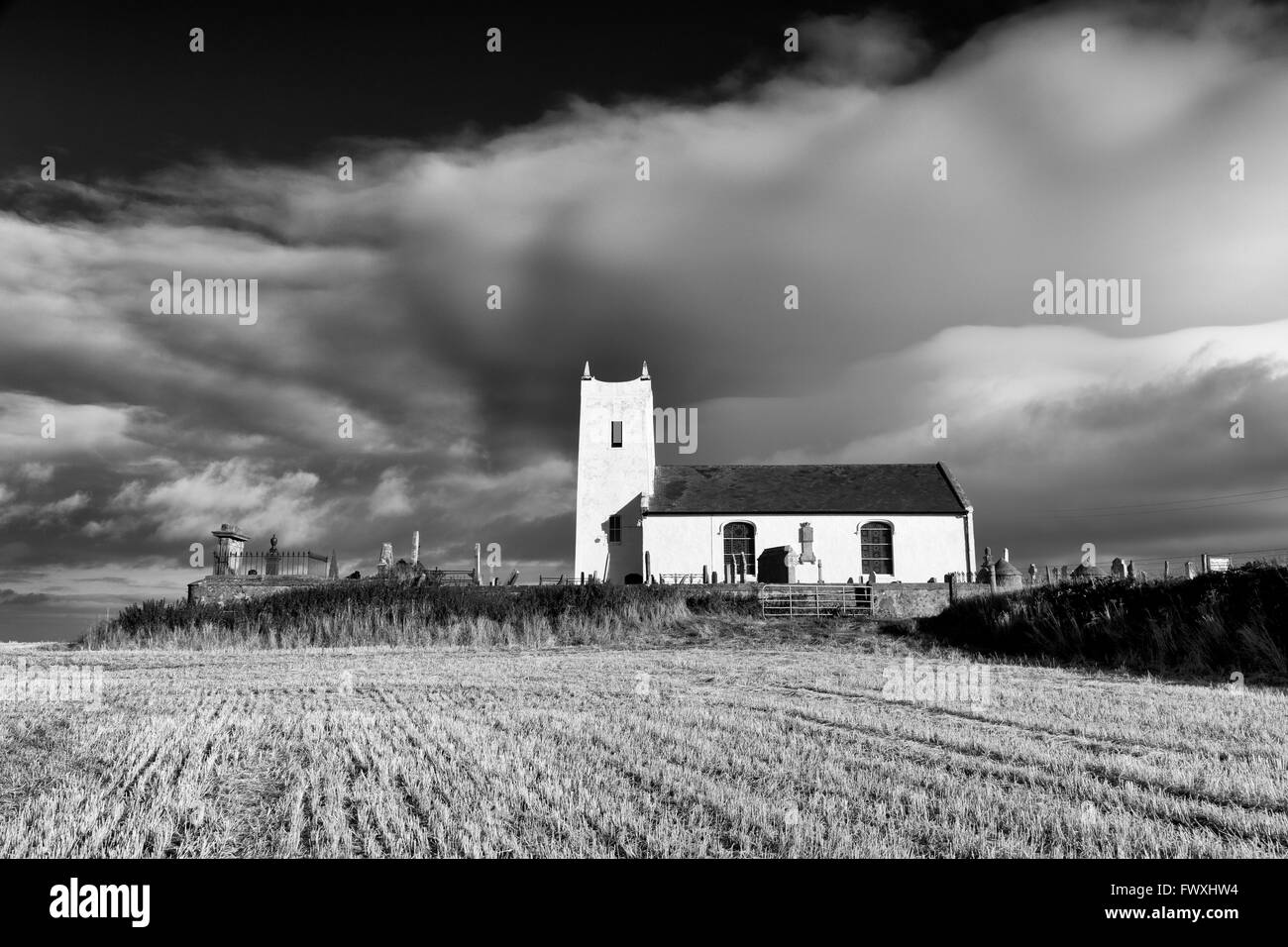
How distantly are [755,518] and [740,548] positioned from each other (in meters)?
1.52

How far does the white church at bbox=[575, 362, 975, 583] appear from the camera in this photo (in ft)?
139

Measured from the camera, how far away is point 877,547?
141ft

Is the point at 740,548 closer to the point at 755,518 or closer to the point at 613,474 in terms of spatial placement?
the point at 755,518

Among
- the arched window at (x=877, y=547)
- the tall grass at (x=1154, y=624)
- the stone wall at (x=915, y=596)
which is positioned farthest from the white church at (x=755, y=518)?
the tall grass at (x=1154, y=624)

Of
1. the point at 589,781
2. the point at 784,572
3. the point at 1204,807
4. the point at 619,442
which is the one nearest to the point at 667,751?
the point at 589,781

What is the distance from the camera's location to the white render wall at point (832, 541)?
139 feet

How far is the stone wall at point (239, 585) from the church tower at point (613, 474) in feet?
49.5

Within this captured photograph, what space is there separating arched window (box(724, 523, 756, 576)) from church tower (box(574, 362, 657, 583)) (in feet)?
13.2

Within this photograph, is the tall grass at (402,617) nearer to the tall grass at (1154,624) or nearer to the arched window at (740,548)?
the tall grass at (1154,624)

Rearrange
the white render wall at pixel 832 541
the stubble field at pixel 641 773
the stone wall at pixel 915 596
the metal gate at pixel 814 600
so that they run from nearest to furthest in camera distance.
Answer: the stubble field at pixel 641 773, the metal gate at pixel 814 600, the stone wall at pixel 915 596, the white render wall at pixel 832 541

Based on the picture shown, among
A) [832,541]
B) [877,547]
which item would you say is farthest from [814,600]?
[877,547]

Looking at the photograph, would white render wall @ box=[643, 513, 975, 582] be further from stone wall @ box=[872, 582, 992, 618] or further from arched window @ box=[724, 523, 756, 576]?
stone wall @ box=[872, 582, 992, 618]

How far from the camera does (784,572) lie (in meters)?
37.8
